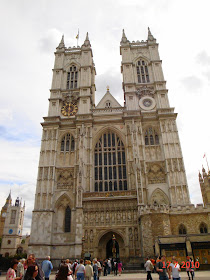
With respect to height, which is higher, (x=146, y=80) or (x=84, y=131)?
(x=146, y=80)

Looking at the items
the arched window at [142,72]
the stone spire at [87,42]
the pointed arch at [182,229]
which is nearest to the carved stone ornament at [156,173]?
the pointed arch at [182,229]

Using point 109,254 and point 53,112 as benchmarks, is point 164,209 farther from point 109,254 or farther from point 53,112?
point 53,112

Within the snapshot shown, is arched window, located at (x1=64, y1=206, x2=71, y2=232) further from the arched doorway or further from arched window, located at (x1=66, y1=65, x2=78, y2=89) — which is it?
arched window, located at (x1=66, y1=65, x2=78, y2=89)

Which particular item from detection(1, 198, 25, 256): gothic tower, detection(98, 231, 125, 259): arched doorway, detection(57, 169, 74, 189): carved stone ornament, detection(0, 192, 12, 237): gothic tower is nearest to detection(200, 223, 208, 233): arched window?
detection(98, 231, 125, 259): arched doorway

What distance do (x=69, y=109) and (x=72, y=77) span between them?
656cm

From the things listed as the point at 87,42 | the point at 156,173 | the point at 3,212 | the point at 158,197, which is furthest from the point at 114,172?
the point at 3,212

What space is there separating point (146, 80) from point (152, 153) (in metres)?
12.3

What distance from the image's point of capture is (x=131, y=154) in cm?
2923

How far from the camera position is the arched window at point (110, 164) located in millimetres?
28875

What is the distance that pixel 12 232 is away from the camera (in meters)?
57.3

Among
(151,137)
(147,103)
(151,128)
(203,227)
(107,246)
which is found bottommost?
(107,246)

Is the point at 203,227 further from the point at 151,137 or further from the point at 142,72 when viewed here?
the point at 142,72

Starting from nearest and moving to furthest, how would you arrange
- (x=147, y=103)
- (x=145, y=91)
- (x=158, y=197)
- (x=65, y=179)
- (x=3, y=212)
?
1. (x=158, y=197)
2. (x=65, y=179)
3. (x=147, y=103)
4. (x=145, y=91)
5. (x=3, y=212)

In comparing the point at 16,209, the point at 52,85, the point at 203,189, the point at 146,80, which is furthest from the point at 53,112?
the point at 16,209
